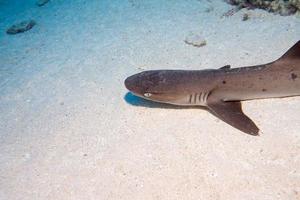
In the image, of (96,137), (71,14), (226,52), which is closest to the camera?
(96,137)

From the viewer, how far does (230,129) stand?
2.98 meters

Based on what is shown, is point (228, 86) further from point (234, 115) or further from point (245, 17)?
point (245, 17)

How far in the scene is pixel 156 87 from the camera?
10.7ft

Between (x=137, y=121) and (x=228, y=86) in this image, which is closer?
(x=228, y=86)

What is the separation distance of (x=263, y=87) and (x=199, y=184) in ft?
4.16

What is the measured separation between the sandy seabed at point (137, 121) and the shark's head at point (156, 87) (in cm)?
23

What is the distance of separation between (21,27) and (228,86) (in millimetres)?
5365

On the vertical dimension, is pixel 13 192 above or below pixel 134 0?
below

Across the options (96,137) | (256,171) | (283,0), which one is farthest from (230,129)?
(283,0)

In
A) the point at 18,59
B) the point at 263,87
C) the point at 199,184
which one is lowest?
the point at 18,59

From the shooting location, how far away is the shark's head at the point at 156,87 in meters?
3.22

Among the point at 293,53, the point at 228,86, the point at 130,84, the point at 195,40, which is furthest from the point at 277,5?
the point at 130,84

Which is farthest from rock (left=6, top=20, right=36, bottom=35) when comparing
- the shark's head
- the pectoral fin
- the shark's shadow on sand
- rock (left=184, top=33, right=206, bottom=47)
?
the pectoral fin

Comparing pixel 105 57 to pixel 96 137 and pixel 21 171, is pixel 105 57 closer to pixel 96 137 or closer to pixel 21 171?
pixel 96 137
